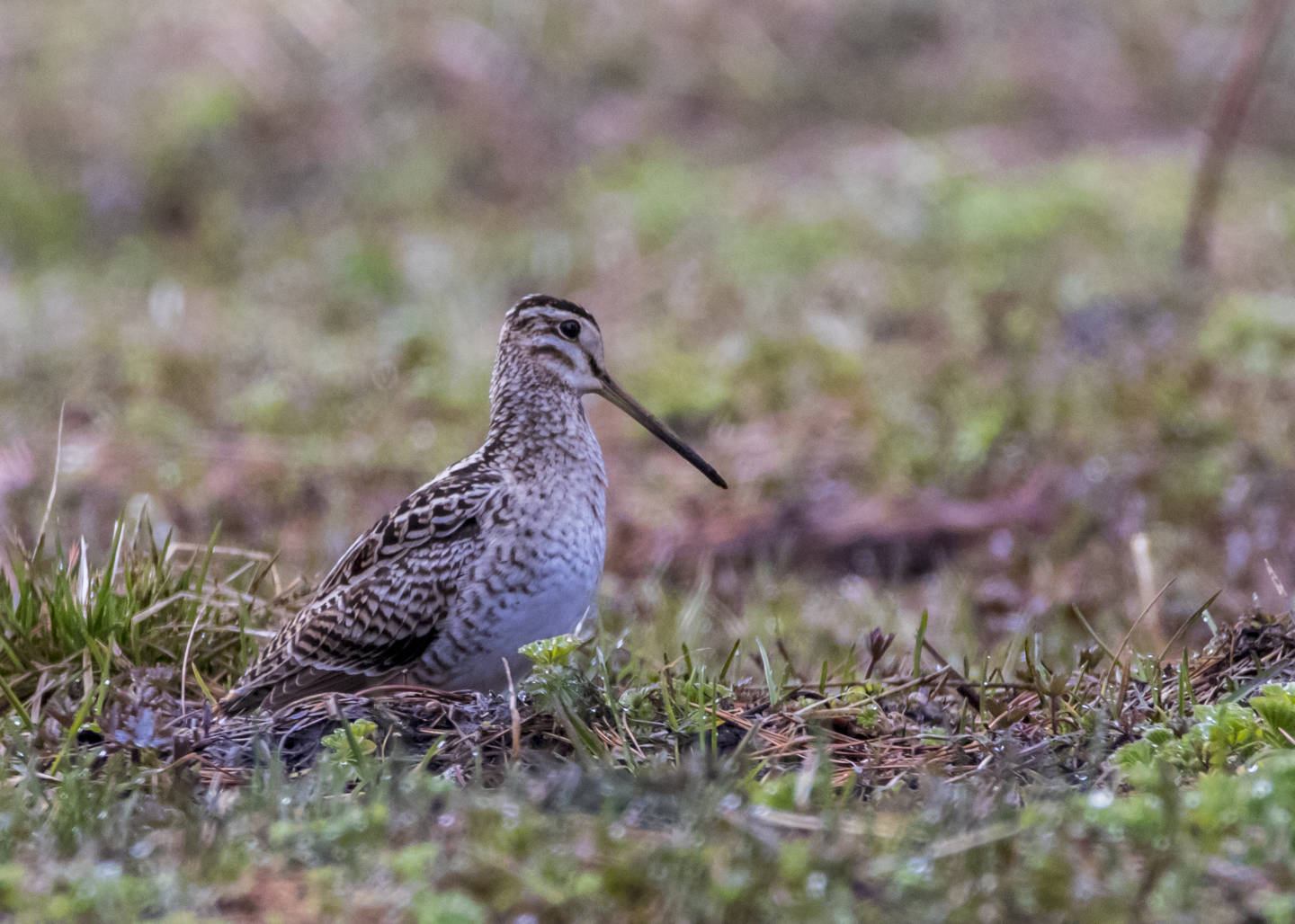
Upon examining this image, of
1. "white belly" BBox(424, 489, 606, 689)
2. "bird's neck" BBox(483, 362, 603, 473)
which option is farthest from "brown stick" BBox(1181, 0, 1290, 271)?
"white belly" BBox(424, 489, 606, 689)

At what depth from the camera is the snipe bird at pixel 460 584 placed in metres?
3.95

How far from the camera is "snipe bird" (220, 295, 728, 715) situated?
3953mm

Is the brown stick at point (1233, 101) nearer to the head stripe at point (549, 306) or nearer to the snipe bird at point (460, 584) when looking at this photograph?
the head stripe at point (549, 306)

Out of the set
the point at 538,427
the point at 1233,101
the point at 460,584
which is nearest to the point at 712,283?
the point at 1233,101

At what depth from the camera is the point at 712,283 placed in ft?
31.8

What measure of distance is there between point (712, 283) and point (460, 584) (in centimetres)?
594

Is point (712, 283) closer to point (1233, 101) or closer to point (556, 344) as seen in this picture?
point (1233, 101)

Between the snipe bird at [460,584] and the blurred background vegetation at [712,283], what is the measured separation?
0.90 m

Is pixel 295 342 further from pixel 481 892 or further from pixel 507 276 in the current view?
pixel 481 892

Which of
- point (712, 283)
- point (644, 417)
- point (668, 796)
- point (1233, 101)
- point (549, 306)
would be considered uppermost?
point (1233, 101)

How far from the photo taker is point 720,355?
8398 mm

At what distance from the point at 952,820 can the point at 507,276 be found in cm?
770

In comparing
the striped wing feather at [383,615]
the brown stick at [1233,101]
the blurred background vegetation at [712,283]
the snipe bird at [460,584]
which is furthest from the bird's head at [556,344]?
the brown stick at [1233,101]

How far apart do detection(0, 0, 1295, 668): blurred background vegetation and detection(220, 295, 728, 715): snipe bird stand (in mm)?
899
